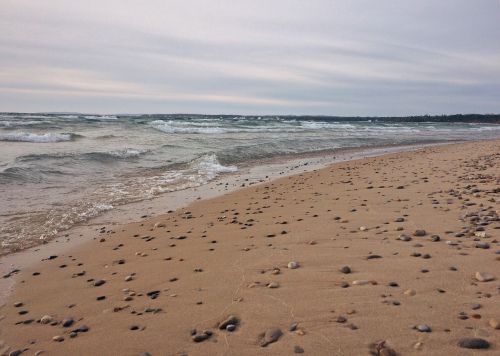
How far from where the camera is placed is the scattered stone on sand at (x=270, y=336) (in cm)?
283

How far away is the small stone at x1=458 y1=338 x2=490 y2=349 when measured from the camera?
247 centimetres

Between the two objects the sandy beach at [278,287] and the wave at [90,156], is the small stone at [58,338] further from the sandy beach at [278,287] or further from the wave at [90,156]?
the wave at [90,156]

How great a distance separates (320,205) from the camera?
7.68m

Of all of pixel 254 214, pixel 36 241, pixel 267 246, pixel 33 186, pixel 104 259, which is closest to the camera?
pixel 267 246

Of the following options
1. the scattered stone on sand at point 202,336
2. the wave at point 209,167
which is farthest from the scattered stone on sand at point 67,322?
the wave at point 209,167

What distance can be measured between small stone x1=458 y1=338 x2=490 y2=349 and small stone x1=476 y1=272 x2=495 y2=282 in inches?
43.9

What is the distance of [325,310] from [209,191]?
25.6 ft

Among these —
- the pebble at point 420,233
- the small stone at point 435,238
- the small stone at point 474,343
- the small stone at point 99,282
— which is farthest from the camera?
the pebble at point 420,233

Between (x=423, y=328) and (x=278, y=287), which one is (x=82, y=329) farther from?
(x=423, y=328)

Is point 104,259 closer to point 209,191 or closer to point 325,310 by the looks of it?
point 325,310

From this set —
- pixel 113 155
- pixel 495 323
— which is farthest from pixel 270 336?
pixel 113 155

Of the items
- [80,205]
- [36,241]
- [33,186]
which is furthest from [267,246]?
[33,186]

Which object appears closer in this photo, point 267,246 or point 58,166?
point 267,246

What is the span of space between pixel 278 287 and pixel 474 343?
1.65 metres
